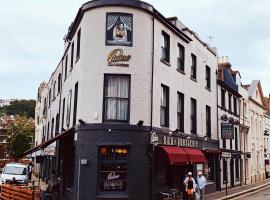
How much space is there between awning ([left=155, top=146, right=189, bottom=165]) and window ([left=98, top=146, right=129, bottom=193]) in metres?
2.03

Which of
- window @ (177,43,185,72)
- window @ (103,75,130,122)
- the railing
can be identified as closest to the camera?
the railing

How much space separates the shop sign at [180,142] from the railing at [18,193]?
710 centimetres

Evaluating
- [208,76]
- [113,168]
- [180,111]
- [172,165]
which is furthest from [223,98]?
[113,168]

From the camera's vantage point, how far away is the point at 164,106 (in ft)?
68.3

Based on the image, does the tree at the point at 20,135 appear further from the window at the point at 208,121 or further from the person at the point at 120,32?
the person at the point at 120,32

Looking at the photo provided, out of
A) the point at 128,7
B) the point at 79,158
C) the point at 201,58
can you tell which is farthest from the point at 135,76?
the point at 201,58

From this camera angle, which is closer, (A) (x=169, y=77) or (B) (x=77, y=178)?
(B) (x=77, y=178)

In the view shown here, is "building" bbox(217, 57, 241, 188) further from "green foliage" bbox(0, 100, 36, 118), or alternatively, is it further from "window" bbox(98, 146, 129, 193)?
"green foliage" bbox(0, 100, 36, 118)

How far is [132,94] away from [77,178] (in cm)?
476

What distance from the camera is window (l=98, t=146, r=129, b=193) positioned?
17203mm

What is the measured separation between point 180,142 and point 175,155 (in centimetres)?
288

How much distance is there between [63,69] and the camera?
88.7 ft

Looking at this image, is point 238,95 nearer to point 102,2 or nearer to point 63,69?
point 63,69

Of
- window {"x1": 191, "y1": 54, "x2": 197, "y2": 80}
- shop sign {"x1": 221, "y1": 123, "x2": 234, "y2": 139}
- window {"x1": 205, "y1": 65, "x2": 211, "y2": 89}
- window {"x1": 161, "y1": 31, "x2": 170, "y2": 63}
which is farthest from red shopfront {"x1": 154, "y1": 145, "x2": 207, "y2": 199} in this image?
window {"x1": 205, "y1": 65, "x2": 211, "y2": 89}
